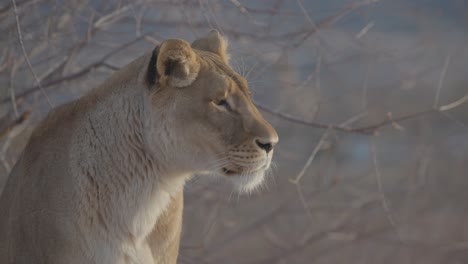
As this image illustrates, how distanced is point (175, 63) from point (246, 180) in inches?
25.8

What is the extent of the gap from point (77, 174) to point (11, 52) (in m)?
2.15

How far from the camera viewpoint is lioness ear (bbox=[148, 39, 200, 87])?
3.78 metres

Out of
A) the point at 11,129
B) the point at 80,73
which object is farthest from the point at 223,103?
the point at 11,129

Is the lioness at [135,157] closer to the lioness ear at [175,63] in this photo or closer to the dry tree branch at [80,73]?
the lioness ear at [175,63]

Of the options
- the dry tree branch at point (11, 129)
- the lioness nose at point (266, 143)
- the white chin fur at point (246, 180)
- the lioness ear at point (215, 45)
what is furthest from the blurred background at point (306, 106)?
the lioness nose at point (266, 143)

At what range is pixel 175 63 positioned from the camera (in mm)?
3832

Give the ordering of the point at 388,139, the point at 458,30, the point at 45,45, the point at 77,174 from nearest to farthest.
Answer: the point at 77,174 → the point at 45,45 → the point at 388,139 → the point at 458,30

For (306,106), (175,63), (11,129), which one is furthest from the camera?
(306,106)

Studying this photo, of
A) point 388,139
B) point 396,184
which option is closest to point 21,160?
point 396,184

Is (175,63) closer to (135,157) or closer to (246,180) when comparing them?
(135,157)

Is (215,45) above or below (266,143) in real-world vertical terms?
above

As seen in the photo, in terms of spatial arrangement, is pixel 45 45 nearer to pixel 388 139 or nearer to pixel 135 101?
pixel 135 101

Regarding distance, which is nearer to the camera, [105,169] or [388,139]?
[105,169]

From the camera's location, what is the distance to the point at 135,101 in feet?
12.9
